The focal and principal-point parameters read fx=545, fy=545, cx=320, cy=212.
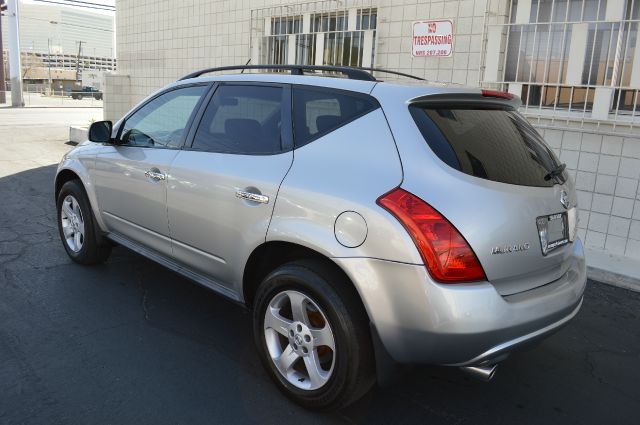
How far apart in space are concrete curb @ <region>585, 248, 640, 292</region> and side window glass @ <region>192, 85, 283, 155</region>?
3.77 metres

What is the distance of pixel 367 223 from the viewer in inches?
96.0

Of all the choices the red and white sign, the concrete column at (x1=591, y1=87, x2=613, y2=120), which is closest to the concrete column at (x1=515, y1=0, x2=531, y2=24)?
the red and white sign

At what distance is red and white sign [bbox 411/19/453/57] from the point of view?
7.03 metres

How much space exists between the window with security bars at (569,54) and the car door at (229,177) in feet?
13.5

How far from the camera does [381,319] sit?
7.98 ft

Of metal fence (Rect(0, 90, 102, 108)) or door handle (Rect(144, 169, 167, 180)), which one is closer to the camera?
door handle (Rect(144, 169, 167, 180))

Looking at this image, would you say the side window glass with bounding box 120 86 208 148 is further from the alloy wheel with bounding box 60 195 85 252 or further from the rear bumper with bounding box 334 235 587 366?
the rear bumper with bounding box 334 235 587 366

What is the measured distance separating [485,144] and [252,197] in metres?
1.23

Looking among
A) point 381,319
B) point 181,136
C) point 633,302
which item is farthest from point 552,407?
point 181,136

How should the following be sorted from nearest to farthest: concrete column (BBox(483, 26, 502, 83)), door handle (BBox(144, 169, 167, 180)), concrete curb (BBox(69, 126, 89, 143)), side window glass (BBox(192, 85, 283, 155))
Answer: side window glass (BBox(192, 85, 283, 155)) < door handle (BBox(144, 169, 167, 180)) < concrete column (BBox(483, 26, 502, 83)) < concrete curb (BBox(69, 126, 89, 143))

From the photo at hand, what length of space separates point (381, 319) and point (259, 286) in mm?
823

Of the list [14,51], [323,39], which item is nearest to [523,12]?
[323,39]

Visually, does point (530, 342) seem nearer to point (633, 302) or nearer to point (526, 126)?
point (526, 126)

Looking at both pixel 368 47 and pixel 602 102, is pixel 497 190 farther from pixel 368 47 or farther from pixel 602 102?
pixel 368 47
